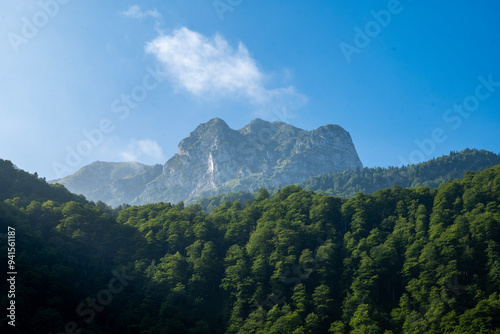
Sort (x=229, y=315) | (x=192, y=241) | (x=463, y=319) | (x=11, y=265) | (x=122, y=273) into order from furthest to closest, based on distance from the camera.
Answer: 1. (x=192, y=241)
2. (x=122, y=273)
3. (x=229, y=315)
4. (x=11, y=265)
5. (x=463, y=319)

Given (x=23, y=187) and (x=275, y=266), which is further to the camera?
(x=23, y=187)

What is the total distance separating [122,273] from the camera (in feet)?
285

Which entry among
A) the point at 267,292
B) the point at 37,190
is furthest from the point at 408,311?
the point at 37,190

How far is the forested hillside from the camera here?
6956 centimetres

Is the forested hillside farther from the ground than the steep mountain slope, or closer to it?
closer to it

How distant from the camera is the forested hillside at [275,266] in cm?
6956

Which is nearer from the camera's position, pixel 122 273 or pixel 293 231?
pixel 122 273

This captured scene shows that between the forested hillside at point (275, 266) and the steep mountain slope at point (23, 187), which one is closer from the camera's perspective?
the forested hillside at point (275, 266)

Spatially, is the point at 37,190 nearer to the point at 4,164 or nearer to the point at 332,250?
the point at 4,164

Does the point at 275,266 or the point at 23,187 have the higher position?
the point at 23,187

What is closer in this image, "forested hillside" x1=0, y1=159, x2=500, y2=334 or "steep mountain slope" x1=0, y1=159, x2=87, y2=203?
"forested hillside" x1=0, y1=159, x2=500, y2=334

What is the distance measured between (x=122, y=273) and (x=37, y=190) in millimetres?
45552

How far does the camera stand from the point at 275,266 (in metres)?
88.9

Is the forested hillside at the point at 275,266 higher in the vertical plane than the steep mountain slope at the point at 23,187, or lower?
lower
